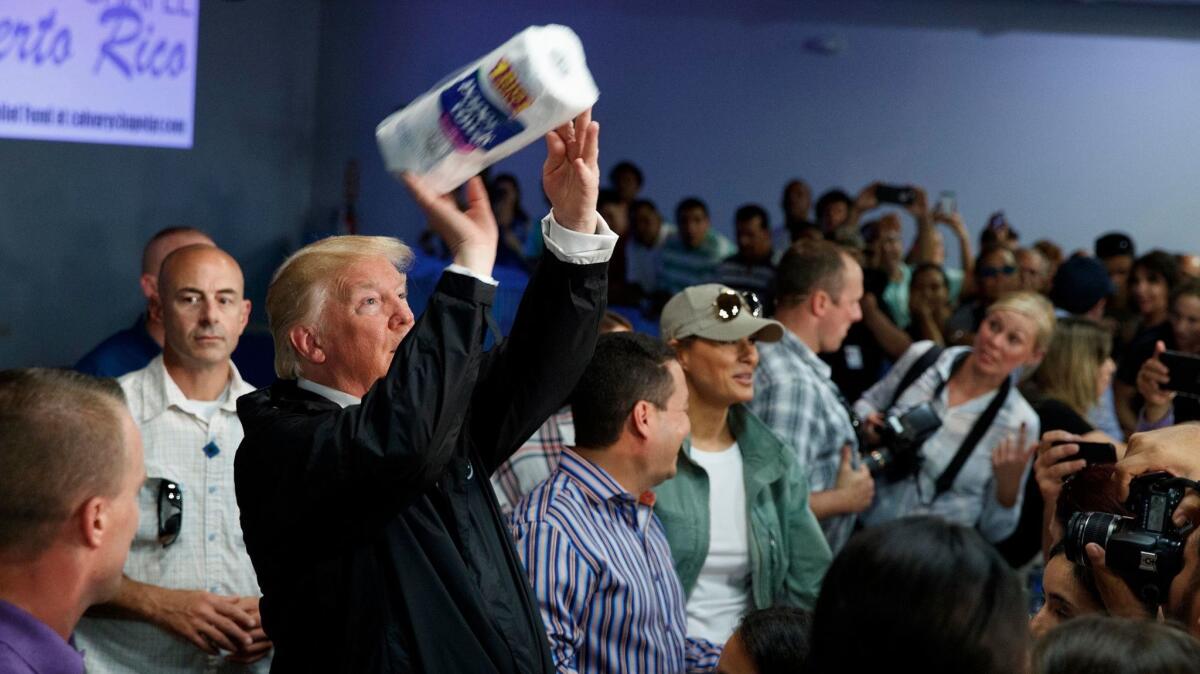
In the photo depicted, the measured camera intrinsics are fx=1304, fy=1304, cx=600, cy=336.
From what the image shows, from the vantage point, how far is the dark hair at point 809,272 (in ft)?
11.9

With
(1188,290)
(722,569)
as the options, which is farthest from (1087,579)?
(1188,290)

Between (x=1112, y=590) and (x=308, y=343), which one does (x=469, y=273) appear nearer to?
(x=308, y=343)

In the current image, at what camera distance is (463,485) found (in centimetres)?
173

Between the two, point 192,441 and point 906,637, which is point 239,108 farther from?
point 906,637

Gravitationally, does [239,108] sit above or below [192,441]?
above

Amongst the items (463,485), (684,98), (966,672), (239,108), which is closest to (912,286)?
(239,108)

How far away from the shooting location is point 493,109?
1594 mm

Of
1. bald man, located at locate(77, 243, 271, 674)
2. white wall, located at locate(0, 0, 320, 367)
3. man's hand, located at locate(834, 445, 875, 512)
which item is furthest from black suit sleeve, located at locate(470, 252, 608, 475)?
white wall, located at locate(0, 0, 320, 367)

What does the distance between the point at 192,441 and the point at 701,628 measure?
1109mm

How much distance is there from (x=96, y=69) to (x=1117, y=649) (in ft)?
12.0

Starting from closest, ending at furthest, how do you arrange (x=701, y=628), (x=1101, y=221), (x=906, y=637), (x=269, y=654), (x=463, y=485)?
1. (x=906, y=637)
2. (x=463, y=485)
3. (x=269, y=654)
4. (x=701, y=628)
5. (x=1101, y=221)

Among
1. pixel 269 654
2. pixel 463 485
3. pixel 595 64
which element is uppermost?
pixel 595 64

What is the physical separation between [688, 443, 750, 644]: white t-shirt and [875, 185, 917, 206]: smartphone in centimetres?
452

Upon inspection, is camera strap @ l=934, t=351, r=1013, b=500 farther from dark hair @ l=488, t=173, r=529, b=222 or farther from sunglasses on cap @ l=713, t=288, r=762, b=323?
dark hair @ l=488, t=173, r=529, b=222
